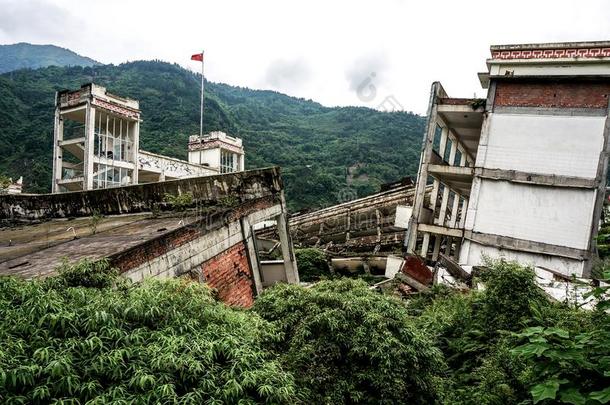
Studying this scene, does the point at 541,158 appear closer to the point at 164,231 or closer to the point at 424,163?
the point at 424,163

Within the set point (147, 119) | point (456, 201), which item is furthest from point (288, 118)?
point (456, 201)

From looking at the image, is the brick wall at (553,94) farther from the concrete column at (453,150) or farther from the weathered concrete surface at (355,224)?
the weathered concrete surface at (355,224)

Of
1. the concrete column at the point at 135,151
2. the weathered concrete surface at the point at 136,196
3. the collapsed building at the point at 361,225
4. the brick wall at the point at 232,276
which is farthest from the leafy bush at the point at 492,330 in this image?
the concrete column at the point at 135,151

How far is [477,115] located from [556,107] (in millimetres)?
2673

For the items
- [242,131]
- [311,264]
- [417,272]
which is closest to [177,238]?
[417,272]

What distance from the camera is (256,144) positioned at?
52875 millimetres

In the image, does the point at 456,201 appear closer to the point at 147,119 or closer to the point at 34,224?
the point at 34,224

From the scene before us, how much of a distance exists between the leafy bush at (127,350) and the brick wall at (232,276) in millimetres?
3171

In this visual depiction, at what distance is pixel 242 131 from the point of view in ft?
186

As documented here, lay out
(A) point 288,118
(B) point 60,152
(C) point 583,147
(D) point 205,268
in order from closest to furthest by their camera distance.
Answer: (D) point 205,268 < (C) point 583,147 < (B) point 60,152 < (A) point 288,118

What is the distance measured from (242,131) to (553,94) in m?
46.0

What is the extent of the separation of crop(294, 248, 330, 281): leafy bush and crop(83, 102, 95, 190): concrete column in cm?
1024

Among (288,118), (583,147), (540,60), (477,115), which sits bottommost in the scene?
(583,147)

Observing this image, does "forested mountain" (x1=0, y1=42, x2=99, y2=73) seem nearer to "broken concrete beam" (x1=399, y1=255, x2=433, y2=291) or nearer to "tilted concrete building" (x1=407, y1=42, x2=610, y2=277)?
"tilted concrete building" (x1=407, y1=42, x2=610, y2=277)
